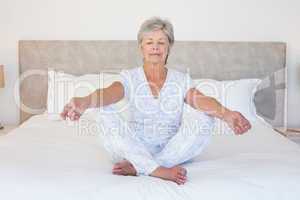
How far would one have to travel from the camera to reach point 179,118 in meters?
2.09

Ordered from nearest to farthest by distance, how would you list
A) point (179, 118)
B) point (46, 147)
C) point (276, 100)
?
point (179, 118) → point (46, 147) → point (276, 100)

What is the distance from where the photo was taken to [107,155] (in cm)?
212

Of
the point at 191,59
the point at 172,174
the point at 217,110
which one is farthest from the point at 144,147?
the point at 191,59

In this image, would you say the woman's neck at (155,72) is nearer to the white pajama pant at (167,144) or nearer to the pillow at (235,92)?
the white pajama pant at (167,144)

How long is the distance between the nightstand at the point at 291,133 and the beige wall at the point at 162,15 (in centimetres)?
40

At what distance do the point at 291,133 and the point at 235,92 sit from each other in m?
0.54

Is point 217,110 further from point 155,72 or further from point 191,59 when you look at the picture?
point 191,59

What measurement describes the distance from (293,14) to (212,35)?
662 millimetres

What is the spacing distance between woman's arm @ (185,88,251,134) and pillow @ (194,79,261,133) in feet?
3.50

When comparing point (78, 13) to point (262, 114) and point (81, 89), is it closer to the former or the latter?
point (81, 89)

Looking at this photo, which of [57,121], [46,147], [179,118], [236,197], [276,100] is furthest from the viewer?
[276,100]

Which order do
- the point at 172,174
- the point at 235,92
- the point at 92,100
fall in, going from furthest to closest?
the point at 235,92
the point at 92,100
the point at 172,174

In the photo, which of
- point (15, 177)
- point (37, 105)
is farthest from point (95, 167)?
point (37, 105)

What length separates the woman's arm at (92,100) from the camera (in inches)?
68.2
